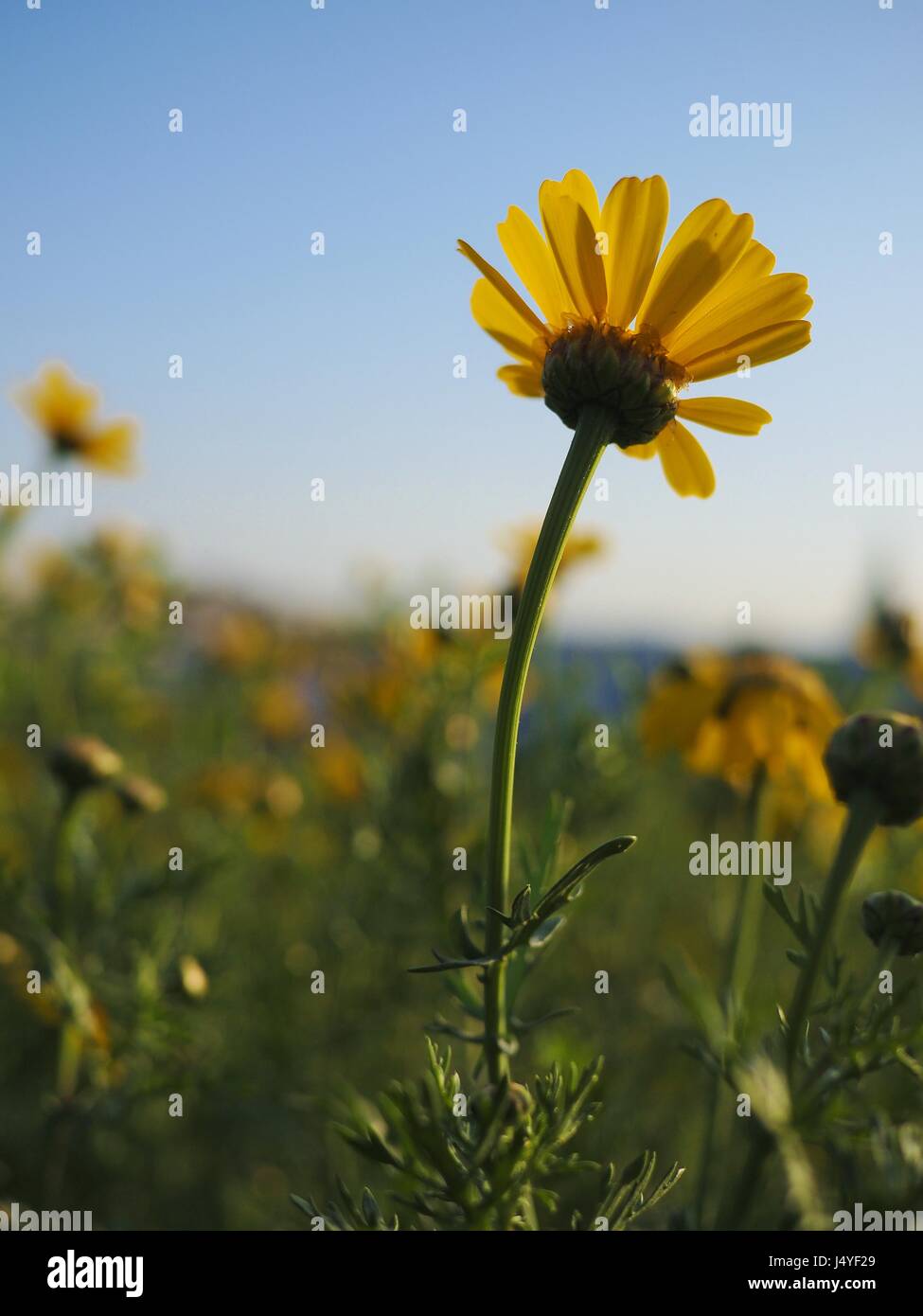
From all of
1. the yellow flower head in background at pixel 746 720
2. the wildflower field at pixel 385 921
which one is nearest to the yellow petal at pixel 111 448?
the wildflower field at pixel 385 921

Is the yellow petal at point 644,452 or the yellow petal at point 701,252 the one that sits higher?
the yellow petal at point 701,252

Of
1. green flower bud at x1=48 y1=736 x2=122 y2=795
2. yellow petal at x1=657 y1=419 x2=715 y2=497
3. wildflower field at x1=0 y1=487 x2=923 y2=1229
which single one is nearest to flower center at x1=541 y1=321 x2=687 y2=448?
yellow petal at x1=657 y1=419 x2=715 y2=497

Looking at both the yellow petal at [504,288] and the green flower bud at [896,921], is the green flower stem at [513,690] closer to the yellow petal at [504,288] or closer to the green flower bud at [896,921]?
the yellow petal at [504,288]

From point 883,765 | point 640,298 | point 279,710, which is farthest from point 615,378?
point 279,710

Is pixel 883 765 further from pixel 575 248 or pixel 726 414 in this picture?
pixel 575 248

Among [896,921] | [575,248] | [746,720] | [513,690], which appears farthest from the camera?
[746,720]

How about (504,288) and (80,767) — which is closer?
(504,288)
